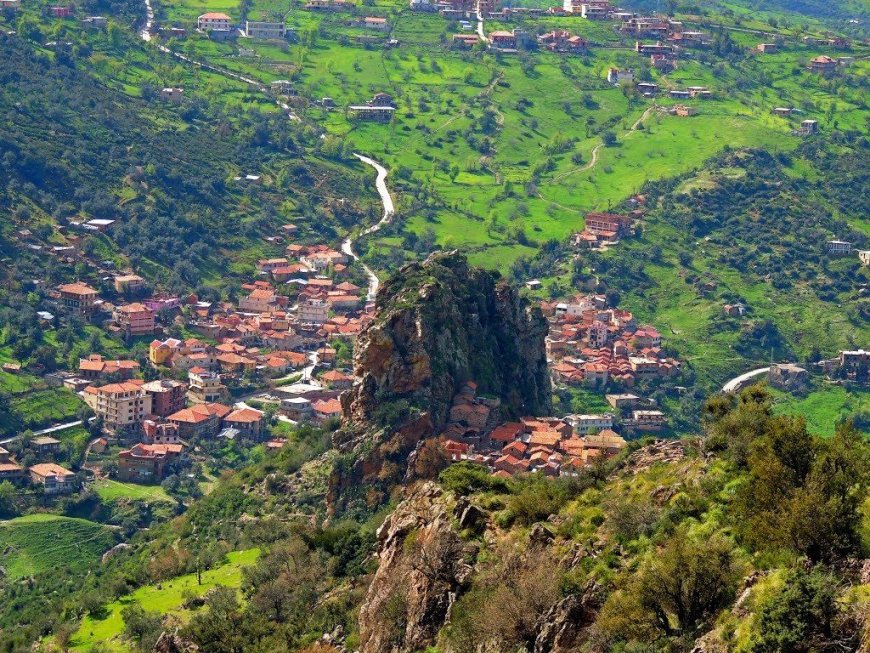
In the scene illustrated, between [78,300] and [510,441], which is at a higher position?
[510,441]

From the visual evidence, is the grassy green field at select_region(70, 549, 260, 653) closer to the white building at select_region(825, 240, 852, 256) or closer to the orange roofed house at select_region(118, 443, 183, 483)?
the orange roofed house at select_region(118, 443, 183, 483)

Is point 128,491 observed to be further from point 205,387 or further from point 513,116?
point 513,116

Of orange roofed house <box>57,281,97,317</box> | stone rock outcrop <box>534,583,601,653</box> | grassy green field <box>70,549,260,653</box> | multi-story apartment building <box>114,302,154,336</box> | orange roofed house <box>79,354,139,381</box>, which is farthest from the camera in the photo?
orange roofed house <box>57,281,97,317</box>

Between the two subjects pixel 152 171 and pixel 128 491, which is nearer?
pixel 128 491

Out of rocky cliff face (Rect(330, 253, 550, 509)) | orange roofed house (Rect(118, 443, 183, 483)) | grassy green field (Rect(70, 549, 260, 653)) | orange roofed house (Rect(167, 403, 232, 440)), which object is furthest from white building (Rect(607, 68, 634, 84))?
grassy green field (Rect(70, 549, 260, 653))

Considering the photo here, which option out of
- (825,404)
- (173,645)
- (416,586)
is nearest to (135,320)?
(825,404)

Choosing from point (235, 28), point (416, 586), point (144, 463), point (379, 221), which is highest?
point (416, 586)
